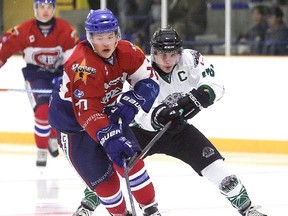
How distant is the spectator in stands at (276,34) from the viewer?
716 cm

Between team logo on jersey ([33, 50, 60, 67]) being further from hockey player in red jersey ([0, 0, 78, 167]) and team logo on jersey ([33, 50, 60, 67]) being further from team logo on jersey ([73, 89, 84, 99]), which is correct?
team logo on jersey ([73, 89, 84, 99])

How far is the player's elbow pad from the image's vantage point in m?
3.82

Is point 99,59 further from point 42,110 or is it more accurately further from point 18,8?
point 18,8

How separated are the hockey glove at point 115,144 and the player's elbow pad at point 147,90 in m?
0.25

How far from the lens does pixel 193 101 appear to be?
13.3 feet

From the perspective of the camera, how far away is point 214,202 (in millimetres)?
5090

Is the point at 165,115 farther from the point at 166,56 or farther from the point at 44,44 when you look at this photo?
the point at 44,44

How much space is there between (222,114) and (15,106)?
1.75 m

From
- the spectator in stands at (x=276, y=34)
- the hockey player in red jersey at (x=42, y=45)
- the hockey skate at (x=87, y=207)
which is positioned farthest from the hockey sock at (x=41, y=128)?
the hockey skate at (x=87, y=207)

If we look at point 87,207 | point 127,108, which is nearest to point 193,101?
point 127,108

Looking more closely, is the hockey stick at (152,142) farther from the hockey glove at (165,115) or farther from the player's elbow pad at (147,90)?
the player's elbow pad at (147,90)

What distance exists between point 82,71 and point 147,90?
1.02 ft

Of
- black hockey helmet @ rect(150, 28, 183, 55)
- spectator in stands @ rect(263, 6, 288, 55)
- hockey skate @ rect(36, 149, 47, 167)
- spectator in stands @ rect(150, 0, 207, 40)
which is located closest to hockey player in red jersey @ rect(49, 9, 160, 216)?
black hockey helmet @ rect(150, 28, 183, 55)

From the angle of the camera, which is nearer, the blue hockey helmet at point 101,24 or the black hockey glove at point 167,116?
the blue hockey helmet at point 101,24
